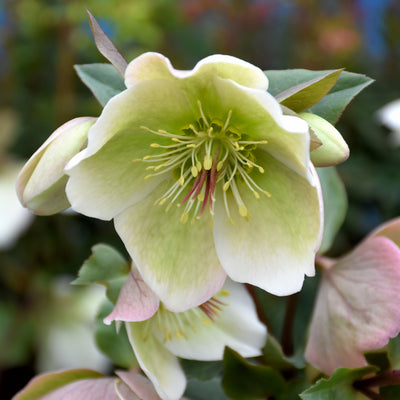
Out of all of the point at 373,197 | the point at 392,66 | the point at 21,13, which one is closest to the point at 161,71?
the point at 373,197

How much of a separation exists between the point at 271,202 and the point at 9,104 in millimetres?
1058

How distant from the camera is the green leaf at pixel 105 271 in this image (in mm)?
466

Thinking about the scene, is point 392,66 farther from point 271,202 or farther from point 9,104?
point 271,202

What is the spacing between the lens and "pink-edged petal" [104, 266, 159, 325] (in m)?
0.39

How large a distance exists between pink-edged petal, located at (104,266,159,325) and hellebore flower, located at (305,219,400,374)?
5.5 inches

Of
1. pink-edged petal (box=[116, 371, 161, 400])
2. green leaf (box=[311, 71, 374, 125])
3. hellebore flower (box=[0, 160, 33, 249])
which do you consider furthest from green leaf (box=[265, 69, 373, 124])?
hellebore flower (box=[0, 160, 33, 249])

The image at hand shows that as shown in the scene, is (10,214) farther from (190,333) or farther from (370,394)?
(370,394)

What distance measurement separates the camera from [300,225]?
39 cm

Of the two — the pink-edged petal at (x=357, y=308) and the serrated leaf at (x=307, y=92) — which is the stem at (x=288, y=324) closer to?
the pink-edged petal at (x=357, y=308)

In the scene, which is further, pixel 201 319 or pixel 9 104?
pixel 9 104

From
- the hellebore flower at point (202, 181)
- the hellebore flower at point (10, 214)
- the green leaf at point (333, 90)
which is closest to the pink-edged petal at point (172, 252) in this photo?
the hellebore flower at point (202, 181)

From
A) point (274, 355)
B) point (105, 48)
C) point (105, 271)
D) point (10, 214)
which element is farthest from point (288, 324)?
point (10, 214)

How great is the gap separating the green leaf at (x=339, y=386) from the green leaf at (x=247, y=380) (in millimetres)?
53

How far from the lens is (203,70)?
38cm
